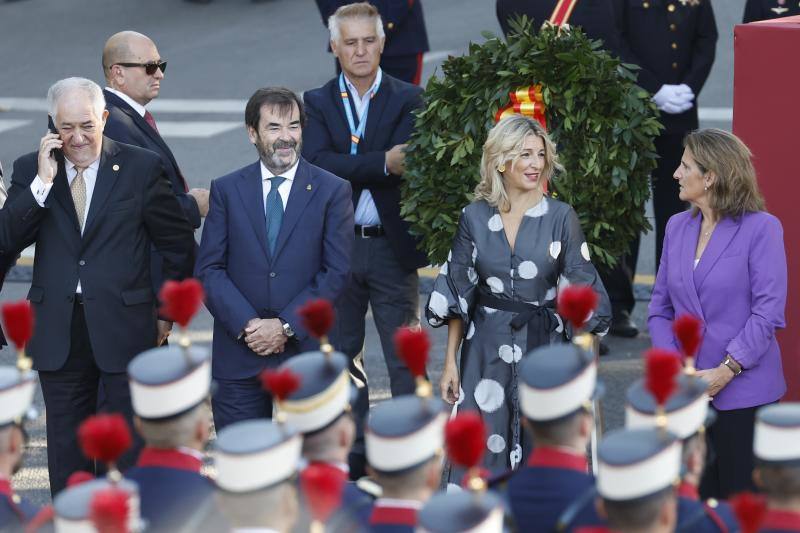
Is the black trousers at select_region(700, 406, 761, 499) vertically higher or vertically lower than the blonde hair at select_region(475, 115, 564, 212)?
lower

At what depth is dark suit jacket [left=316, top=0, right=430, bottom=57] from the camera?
10453 millimetres

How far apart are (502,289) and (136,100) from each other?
2287 mm

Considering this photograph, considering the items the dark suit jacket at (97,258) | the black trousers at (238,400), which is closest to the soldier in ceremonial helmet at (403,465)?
the black trousers at (238,400)

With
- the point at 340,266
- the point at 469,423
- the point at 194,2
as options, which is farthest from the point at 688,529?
the point at 194,2

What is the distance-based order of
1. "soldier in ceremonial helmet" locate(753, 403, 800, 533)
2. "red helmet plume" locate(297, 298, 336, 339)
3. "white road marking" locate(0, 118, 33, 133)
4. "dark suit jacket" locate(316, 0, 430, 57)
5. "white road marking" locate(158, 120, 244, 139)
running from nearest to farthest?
1. "soldier in ceremonial helmet" locate(753, 403, 800, 533)
2. "red helmet plume" locate(297, 298, 336, 339)
3. "dark suit jacket" locate(316, 0, 430, 57)
4. "white road marking" locate(158, 120, 244, 139)
5. "white road marking" locate(0, 118, 33, 133)

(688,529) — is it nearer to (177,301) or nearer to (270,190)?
(177,301)

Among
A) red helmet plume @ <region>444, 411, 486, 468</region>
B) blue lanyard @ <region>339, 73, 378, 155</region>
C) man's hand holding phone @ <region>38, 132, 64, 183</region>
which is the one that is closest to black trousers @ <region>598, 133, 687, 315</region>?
blue lanyard @ <region>339, 73, 378, 155</region>

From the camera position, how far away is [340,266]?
22.1 feet

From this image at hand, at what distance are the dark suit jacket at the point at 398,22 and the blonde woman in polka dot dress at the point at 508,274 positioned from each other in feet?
13.5

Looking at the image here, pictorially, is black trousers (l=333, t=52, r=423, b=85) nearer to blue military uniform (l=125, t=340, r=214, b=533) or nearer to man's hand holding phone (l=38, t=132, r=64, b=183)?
man's hand holding phone (l=38, t=132, r=64, b=183)

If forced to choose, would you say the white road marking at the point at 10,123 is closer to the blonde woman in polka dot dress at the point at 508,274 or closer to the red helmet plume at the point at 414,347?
the blonde woman in polka dot dress at the point at 508,274

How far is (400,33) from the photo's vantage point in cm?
1052

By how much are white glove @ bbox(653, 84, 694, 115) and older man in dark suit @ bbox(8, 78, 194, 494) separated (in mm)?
3789

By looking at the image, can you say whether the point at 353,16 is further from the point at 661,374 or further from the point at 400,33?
the point at 661,374
